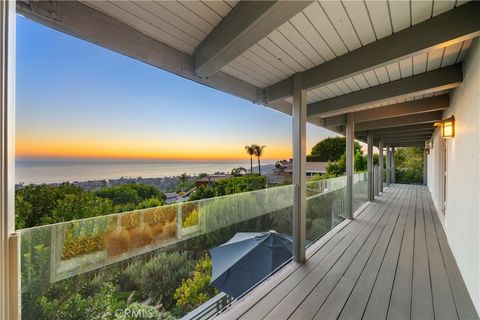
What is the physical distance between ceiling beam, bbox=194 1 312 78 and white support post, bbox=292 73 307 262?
1.24m

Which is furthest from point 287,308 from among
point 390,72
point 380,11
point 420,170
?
point 420,170

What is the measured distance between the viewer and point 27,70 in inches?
93.8

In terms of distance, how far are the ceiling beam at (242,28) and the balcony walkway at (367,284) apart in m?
2.19

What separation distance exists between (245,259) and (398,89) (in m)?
3.05

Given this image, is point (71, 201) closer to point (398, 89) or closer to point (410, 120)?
point (398, 89)

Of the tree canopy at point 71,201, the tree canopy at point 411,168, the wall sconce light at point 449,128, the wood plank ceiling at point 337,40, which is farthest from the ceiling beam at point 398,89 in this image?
the tree canopy at point 411,168

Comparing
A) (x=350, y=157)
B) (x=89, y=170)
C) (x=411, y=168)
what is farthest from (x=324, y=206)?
(x=411, y=168)

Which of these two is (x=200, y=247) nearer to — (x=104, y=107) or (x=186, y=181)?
(x=186, y=181)

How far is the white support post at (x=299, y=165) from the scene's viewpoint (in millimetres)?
2785

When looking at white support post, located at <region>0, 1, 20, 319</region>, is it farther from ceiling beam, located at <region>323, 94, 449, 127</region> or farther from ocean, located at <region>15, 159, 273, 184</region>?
ceiling beam, located at <region>323, 94, 449, 127</region>

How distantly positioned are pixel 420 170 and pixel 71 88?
17593mm

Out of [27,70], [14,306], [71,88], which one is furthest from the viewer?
[71,88]

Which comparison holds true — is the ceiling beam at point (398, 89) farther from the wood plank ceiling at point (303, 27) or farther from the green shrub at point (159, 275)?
the green shrub at point (159, 275)

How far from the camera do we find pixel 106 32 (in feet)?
5.25
